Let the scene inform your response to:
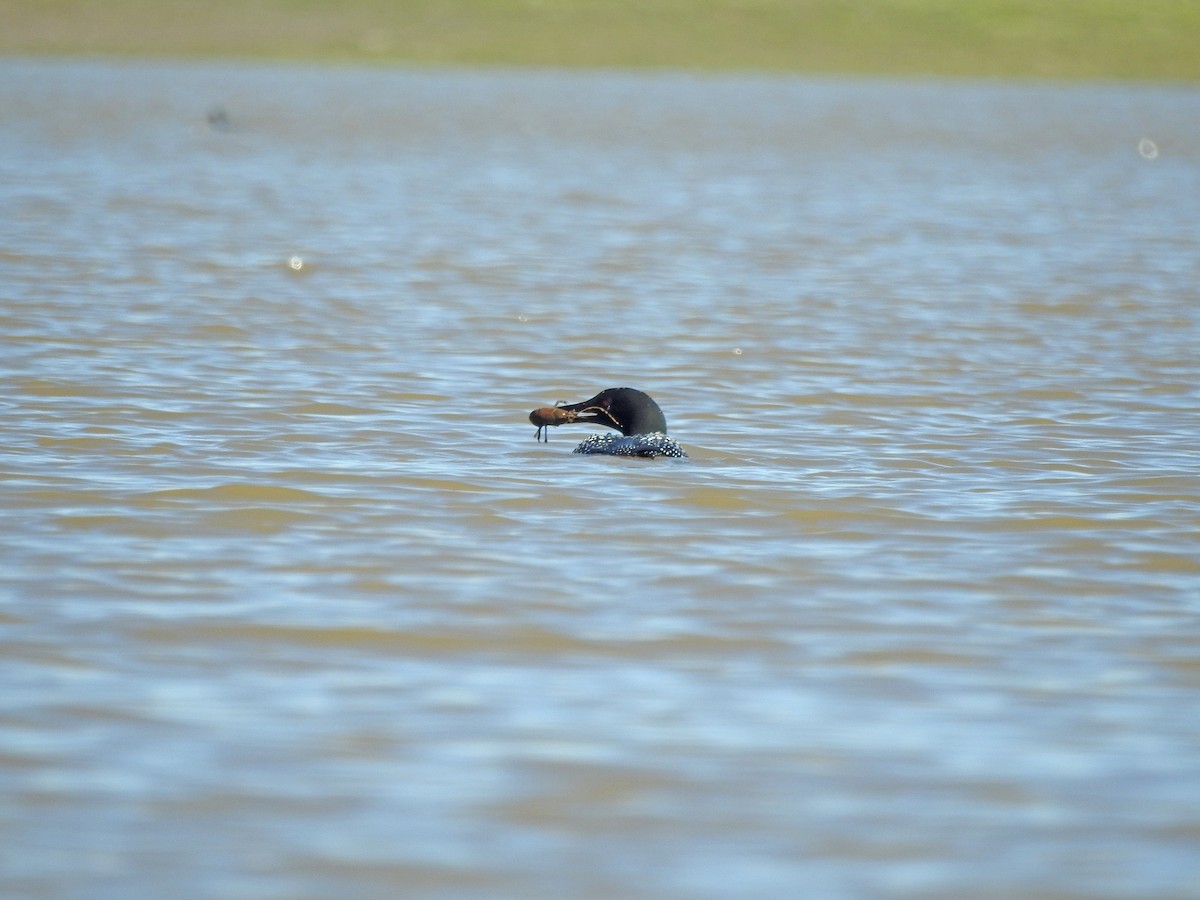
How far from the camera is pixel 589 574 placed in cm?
811

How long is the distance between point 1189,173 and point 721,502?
28.8 m

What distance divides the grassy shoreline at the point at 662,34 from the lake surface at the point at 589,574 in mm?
57216

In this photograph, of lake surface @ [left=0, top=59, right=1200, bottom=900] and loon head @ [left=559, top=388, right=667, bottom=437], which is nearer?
lake surface @ [left=0, top=59, right=1200, bottom=900]

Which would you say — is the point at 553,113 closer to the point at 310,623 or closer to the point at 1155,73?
the point at 1155,73

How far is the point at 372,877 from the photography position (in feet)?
16.6

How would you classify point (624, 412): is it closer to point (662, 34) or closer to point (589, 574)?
point (589, 574)

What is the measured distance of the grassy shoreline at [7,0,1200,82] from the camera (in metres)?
76.5

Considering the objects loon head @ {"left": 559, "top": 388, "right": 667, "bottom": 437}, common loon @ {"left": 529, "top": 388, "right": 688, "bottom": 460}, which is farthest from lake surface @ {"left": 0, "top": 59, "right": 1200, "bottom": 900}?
loon head @ {"left": 559, "top": 388, "right": 667, "bottom": 437}

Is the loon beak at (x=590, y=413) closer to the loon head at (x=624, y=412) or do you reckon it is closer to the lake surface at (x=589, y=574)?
the loon head at (x=624, y=412)

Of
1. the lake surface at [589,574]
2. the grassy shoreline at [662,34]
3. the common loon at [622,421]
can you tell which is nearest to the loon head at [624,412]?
the common loon at [622,421]

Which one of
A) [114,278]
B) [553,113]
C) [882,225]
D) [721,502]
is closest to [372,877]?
[721,502]

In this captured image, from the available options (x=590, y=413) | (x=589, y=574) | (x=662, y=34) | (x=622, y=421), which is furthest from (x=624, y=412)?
(x=662, y=34)

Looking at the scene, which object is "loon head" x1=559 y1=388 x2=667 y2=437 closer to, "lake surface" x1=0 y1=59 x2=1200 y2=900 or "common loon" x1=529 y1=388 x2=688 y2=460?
"common loon" x1=529 y1=388 x2=688 y2=460

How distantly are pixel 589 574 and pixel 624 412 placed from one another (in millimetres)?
2762
